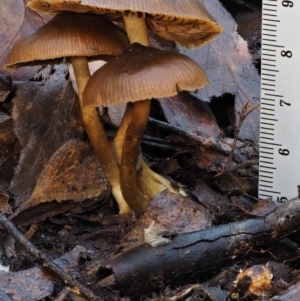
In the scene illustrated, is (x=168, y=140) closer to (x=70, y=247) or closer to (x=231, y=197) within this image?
(x=231, y=197)

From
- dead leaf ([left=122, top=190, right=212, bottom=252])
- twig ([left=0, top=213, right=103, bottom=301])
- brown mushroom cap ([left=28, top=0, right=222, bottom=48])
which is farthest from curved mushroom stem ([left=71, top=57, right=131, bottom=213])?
twig ([left=0, top=213, right=103, bottom=301])

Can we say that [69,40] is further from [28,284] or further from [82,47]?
[28,284]

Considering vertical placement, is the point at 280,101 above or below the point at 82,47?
below

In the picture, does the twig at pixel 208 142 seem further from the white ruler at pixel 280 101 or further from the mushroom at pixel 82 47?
the mushroom at pixel 82 47

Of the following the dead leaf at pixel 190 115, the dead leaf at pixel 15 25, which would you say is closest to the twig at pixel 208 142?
the dead leaf at pixel 190 115

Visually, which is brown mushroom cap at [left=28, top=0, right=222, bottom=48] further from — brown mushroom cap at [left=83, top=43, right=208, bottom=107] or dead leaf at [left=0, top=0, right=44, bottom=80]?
dead leaf at [left=0, top=0, right=44, bottom=80]

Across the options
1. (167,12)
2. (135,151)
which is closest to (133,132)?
(135,151)

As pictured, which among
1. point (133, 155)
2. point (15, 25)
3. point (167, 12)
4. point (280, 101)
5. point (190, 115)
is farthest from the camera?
point (15, 25)

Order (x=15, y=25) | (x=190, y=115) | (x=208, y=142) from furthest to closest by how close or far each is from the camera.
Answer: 1. (x=15, y=25)
2. (x=190, y=115)
3. (x=208, y=142)
